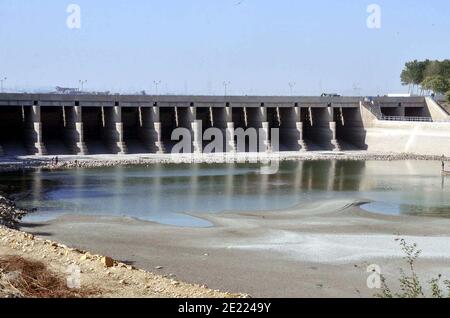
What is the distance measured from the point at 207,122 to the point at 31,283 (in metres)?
63.2

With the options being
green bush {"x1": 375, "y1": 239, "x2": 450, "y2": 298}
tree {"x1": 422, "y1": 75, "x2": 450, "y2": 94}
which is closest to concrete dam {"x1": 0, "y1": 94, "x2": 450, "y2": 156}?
tree {"x1": 422, "y1": 75, "x2": 450, "y2": 94}

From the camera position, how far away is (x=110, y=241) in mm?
28719

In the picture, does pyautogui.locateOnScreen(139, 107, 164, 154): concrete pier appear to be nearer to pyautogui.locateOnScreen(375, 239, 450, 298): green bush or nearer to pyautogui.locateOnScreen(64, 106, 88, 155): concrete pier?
pyautogui.locateOnScreen(64, 106, 88, 155): concrete pier

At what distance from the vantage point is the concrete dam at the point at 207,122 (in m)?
68.5

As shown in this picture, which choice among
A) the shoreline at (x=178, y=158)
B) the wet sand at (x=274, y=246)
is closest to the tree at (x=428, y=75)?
the shoreline at (x=178, y=158)

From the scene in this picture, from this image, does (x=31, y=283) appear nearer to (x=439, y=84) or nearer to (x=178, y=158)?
(x=178, y=158)

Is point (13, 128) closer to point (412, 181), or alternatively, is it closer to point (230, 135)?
point (230, 135)

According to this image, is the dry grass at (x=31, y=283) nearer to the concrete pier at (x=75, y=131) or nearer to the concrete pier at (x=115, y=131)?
the concrete pier at (x=75, y=131)

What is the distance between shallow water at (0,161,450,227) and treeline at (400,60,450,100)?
40.7 m

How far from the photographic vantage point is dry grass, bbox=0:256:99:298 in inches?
627

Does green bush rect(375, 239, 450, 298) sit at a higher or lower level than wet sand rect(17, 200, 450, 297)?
higher

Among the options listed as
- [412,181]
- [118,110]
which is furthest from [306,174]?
[118,110]

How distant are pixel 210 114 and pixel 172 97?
20.6 ft

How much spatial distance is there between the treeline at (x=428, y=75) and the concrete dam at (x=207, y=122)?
16.1 meters
